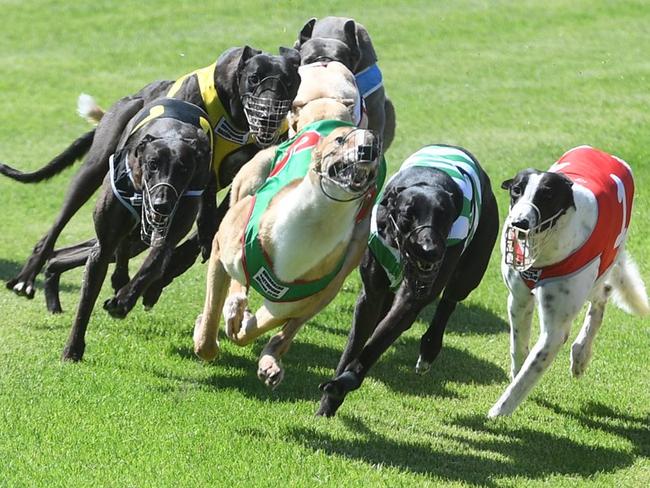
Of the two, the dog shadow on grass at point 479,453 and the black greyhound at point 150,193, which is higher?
the black greyhound at point 150,193

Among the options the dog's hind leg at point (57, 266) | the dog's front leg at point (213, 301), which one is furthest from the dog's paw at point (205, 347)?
the dog's hind leg at point (57, 266)

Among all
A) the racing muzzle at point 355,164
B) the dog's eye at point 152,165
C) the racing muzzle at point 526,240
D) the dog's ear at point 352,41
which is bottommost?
the dog's ear at point 352,41

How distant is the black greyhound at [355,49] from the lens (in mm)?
8211

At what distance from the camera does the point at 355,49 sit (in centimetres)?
846

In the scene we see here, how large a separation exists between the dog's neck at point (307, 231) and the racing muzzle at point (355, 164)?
0.46ft

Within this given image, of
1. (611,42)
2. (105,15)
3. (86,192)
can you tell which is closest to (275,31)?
(105,15)

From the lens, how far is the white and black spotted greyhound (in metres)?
6.03

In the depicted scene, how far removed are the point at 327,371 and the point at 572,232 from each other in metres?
1.96

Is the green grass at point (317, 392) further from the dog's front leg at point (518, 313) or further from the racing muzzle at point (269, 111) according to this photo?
the racing muzzle at point (269, 111)

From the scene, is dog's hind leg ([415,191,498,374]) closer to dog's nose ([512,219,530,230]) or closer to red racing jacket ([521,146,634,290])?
red racing jacket ([521,146,634,290])

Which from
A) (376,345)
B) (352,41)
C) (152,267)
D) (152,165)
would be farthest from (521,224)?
(352,41)

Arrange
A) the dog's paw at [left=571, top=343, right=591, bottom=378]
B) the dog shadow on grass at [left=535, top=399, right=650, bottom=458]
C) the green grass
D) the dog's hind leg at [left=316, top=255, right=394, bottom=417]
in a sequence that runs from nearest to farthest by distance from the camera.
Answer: the green grass < the dog's hind leg at [left=316, top=255, right=394, bottom=417] < the dog shadow on grass at [left=535, top=399, right=650, bottom=458] < the dog's paw at [left=571, top=343, right=591, bottom=378]

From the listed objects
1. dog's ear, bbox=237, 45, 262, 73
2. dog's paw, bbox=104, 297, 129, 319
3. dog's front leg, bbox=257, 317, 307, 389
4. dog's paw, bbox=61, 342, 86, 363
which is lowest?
dog's paw, bbox=61, 342, 86, 363

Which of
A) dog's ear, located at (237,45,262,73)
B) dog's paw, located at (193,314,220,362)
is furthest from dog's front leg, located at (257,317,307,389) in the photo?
Answer: dog's ear, located at (237,45,262,73)
